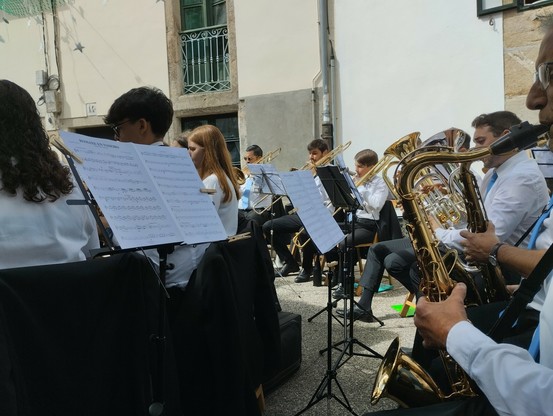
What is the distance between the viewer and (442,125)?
613cm

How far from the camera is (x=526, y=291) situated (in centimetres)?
129

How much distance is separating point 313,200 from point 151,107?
96cm

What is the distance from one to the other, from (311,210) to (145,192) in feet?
3.69

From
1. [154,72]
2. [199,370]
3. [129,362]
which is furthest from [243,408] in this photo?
[154,72]

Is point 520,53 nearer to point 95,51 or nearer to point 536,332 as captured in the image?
point 536,332

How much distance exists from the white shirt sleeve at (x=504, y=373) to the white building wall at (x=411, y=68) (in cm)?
538

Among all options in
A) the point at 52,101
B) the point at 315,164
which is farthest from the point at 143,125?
the point at 52,101

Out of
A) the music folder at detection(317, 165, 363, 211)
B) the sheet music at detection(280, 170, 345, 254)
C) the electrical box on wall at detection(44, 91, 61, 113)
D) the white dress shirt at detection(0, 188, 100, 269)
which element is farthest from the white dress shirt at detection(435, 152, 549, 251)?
the electrical box on wall at detection(44, 91, 61, 113)

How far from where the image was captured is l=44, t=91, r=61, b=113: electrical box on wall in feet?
29.6

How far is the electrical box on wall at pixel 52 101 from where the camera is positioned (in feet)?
29.6

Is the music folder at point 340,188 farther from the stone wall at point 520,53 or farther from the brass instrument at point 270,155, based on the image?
the brass instrument at point 270,155

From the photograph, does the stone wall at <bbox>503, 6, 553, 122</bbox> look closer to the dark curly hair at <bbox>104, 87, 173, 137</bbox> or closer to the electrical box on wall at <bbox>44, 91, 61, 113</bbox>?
the dark curly hair at <bbox>104, 87, 173, 137</bbox>

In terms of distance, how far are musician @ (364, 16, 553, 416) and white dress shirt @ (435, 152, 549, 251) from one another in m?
1.10

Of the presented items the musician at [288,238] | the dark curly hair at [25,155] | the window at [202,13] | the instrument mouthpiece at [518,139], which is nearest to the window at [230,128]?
the window at [202,13]
